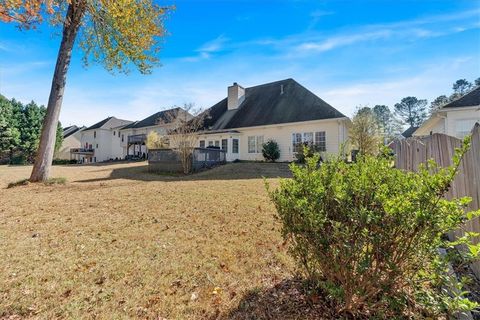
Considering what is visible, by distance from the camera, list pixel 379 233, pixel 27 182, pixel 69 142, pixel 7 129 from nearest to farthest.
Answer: pixel 379 233 < pixel 27 182 < pixel 7 129 < pixel 69 142

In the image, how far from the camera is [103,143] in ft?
137

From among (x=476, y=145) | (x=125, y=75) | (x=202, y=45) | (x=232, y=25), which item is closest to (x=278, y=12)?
(x=232, y=25)

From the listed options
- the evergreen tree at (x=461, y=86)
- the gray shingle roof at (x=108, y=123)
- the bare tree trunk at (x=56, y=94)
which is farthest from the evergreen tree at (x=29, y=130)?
the evergreen tree at (x=461, y=86)

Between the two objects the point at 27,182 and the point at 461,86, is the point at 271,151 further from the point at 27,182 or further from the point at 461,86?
the point at 461,86

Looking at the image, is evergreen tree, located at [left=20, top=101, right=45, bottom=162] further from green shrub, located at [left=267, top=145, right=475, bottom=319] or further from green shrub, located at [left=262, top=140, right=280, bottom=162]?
green shrub, located at [left=267, top=145, right=475, bottom=319]

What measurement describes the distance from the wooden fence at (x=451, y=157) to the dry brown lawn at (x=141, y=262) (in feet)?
7.69

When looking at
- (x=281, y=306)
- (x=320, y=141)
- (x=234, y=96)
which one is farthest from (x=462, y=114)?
(x=234, y=96)

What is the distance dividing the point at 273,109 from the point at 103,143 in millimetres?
34080

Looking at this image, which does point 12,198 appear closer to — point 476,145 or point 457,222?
point 457,222

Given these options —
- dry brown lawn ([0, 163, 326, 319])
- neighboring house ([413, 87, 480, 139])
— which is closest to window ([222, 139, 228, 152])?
neighboring house ([413, 87, 480, 139])

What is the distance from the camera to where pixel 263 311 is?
2.42 metres

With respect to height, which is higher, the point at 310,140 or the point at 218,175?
the point at 310,140

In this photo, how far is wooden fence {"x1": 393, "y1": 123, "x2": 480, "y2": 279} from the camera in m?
2.73

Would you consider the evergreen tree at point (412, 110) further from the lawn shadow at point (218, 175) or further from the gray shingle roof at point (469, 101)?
the lawn shadow at point (218, 175)
